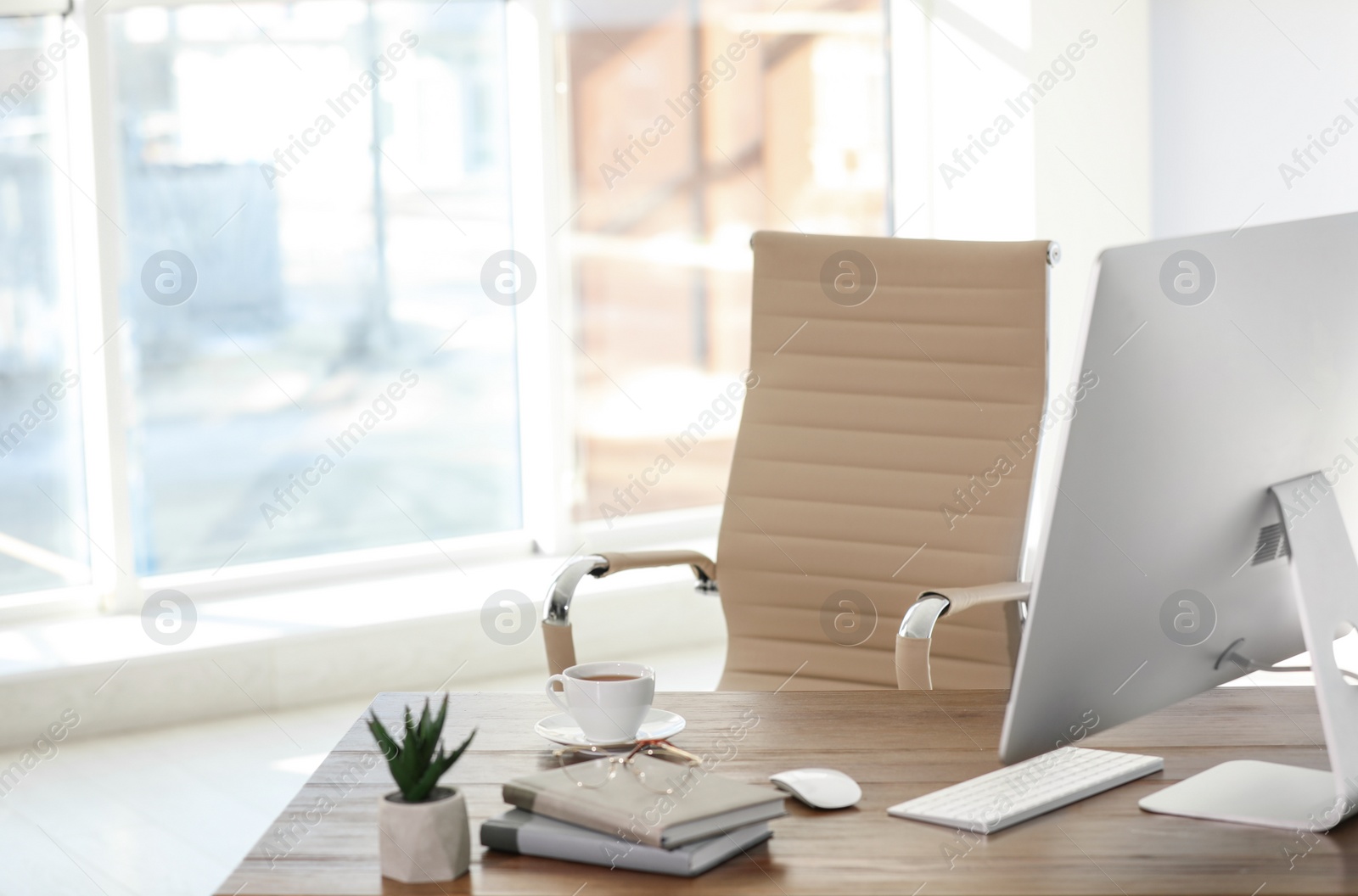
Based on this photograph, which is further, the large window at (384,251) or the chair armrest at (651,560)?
the large window at (384,251)

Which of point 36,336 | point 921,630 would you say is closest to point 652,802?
point 921,630

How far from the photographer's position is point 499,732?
4.68 ft

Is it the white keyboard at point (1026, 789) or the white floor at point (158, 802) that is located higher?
the white keyboard at point (1026, 789)

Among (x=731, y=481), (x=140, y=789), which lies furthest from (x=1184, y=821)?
(x=140, y=789)

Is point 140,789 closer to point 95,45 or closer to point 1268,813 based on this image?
point 95,45

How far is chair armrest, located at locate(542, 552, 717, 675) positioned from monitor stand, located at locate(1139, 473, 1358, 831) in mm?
972

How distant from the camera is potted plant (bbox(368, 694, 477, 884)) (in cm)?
105

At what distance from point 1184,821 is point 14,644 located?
308cm

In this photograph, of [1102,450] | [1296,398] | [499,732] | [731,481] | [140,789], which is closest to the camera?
[1102,450]

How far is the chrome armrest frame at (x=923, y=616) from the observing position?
179cm

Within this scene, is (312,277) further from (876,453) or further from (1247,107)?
(1247,107)

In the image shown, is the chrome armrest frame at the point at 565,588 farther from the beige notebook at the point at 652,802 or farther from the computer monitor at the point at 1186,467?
the computer monitor at the point at 1186,467

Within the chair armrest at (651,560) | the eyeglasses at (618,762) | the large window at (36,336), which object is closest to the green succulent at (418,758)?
the eyeglasses at (618,762)

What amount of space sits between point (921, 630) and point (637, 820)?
2.60 feet
